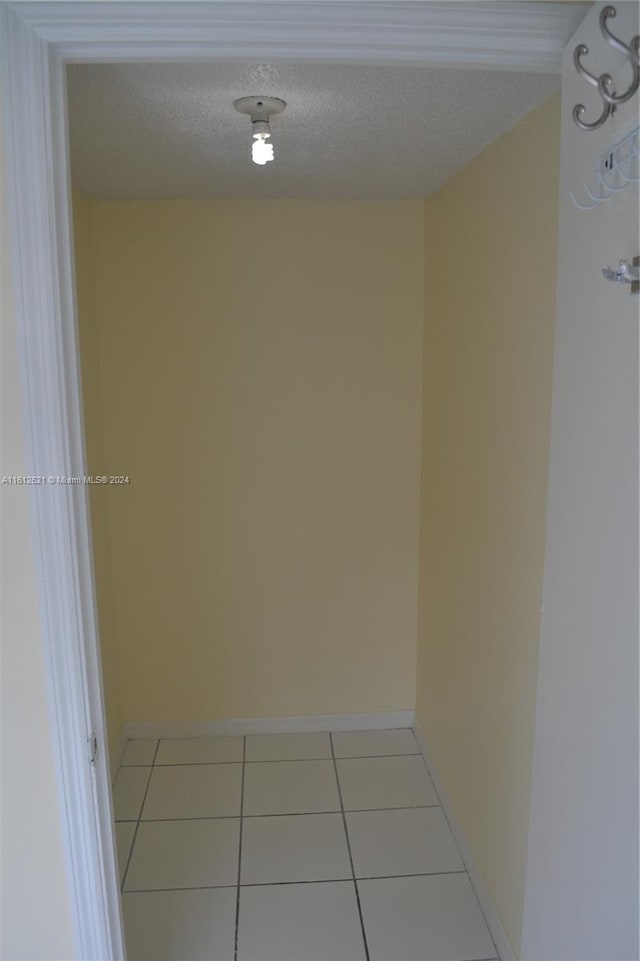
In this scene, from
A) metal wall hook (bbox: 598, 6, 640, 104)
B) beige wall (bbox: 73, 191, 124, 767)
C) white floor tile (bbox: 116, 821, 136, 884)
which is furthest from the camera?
beige wall (bbox: 73, 191, 124, 767)

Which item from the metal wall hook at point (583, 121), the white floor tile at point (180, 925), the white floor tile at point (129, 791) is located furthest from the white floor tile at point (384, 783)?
the metal wall hook at point (583, 121)

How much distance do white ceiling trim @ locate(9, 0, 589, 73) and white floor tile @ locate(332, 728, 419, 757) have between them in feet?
8.15

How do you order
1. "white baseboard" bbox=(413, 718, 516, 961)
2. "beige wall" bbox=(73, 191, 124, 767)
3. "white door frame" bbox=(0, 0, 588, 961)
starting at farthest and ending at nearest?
"beige wall" bbox=(73, 191, 124, 767)
"white baseboard" bbox=(413, 718, 516, 961)
"white door frame" bbox=(0, 0, 588, 961)

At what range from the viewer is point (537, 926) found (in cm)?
132

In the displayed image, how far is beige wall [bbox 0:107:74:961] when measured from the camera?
1.11 meters

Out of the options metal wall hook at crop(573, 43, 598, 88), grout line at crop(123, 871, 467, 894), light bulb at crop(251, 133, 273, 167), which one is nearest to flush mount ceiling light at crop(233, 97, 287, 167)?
light bulb at crop(251, 133, 273, 167)

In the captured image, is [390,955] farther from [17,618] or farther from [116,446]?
[116,446]

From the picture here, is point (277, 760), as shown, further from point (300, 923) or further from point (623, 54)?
point (623, 54)

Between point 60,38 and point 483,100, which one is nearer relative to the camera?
point 60,38

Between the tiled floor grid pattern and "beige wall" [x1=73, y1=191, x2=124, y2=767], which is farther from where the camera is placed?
"beige wall" [x1=73, y1=191, x2=124, y2=767]

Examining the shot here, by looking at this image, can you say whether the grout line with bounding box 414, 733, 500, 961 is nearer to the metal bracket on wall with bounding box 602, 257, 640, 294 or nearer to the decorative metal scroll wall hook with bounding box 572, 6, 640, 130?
the metal bracket on wall with bounding box 602, 257, 640, 294

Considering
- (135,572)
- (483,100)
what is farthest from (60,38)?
(135,572)

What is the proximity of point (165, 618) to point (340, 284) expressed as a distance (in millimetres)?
1529

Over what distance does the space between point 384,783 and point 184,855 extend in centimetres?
79
